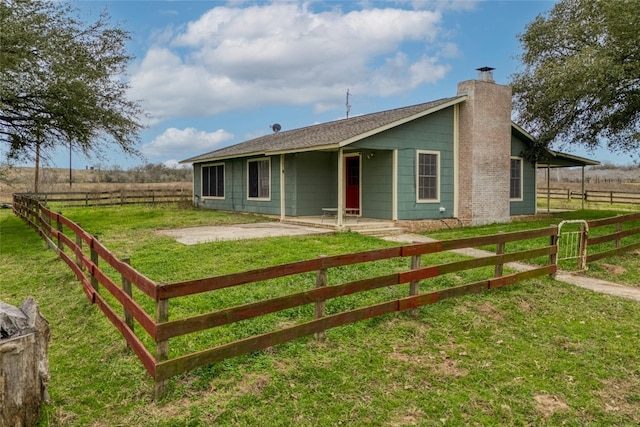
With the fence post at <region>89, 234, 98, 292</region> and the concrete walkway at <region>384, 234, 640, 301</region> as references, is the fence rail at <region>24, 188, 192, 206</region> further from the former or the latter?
the concrete walkway at <region>384, 234, 640, 301</region>

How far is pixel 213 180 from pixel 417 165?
32.3 ft

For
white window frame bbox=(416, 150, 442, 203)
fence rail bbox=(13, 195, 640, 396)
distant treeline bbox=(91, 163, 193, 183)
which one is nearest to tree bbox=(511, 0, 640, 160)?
white window frame bbox=(416, 150, 442, 203)

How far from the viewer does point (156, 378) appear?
3320 mm

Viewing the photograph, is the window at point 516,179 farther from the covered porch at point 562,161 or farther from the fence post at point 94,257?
the fence post at point 94,257

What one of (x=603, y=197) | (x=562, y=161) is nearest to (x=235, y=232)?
(x=562, y=161)

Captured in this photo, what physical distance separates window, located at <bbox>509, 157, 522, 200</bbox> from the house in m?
0.04

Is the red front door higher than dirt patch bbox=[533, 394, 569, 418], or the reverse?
the red front door

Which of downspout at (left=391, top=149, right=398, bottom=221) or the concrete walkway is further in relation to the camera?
downspout at (left=391, top=149, right=398, bottom=221)

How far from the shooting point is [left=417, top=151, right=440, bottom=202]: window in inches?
524

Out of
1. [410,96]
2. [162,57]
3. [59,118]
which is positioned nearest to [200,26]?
[162,57]

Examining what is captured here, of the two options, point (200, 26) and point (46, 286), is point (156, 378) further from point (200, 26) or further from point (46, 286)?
point (200, 26)

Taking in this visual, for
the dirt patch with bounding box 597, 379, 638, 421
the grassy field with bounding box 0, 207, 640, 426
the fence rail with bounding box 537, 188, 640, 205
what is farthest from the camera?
the fence rail with bounding box 537, 188, 640, 205

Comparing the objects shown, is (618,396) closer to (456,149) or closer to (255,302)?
(255,302)

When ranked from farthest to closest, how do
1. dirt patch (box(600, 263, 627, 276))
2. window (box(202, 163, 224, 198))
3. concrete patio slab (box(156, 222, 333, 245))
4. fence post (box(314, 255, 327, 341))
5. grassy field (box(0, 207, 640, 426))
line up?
1. window (box(202, 163, 224, 198))
2. concrete patio slab (box(156, 222, 333, 245))
3. dirt patch (box(600, 263, 627, 276))
4. fence post (box(314, 255, 327, 341))
5. grassy field (box(0, 207, 640, 426))
